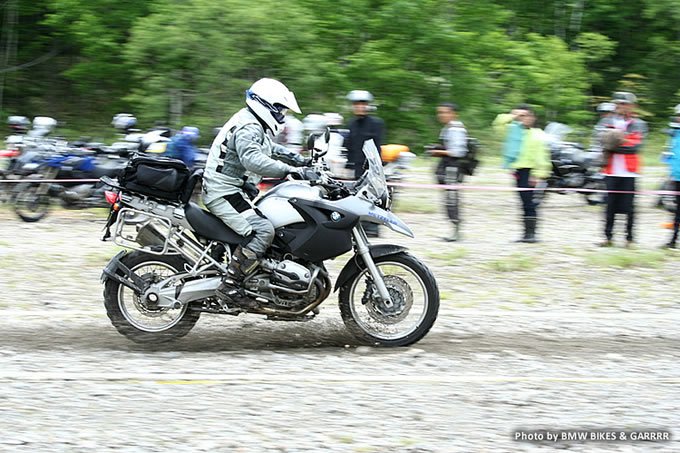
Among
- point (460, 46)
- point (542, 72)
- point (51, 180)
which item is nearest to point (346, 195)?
point (51, 180)

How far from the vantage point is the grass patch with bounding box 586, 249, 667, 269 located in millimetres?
10566

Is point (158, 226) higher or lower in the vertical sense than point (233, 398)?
higher

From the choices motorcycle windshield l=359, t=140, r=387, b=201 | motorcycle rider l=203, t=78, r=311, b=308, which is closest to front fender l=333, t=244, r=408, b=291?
motorcycle windshield l=359, t=140, r=387, b=201

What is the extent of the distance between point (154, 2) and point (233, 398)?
18905 mm

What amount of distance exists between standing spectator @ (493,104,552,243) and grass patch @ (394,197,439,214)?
337cm

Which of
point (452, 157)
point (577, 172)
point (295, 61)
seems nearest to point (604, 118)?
point (577, 172)

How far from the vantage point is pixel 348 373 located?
→ 6199mm

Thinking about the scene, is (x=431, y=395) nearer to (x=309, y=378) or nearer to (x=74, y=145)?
(x=309, y=378)

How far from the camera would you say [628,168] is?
11.4 metres

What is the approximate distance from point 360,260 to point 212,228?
1.17m

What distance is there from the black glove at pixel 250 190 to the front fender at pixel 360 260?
3.13ft

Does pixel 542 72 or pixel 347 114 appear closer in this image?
pixel 347 114

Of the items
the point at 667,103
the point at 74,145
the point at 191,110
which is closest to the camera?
the point at 74,145

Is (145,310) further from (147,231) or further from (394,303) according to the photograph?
(394,303)
